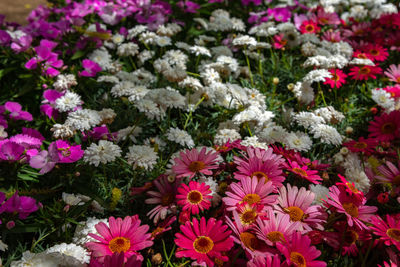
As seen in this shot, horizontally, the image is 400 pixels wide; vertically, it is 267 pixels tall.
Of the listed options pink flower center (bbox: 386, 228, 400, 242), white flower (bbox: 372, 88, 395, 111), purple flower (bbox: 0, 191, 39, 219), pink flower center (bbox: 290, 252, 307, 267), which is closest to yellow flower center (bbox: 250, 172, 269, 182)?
pink flower center (bbox: 290, 252, 307, 267)

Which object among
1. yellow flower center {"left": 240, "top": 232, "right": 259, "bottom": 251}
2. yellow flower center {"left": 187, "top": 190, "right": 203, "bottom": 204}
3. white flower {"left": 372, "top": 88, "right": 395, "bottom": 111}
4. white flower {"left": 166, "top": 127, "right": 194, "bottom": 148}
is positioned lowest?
white flower {"left": 372, "top": 88, "right": 395, "bottom": 111}

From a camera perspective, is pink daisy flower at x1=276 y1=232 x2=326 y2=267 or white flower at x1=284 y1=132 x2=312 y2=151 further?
white flower at x1=284 y1=132 x2=312 y2=151

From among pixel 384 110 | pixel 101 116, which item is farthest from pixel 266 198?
pixel 384 110

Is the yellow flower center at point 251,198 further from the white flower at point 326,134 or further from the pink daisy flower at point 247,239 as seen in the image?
the white flower at point 326,134

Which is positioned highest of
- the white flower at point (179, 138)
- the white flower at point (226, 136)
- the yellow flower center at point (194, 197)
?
the yellow flower center at point (194, 197)

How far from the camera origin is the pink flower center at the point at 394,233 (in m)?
1.11

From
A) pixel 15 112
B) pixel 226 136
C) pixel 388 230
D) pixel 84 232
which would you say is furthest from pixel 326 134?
pixel 15 112

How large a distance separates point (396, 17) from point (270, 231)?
216cm

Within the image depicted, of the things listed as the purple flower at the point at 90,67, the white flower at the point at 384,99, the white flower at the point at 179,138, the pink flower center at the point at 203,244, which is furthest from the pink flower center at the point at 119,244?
the white flower at the point at 384,99

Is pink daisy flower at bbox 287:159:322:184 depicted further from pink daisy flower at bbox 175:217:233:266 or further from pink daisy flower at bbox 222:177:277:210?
pink daisy flower at bbox 175:217:233:266

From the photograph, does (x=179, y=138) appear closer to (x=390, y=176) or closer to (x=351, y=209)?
(x=351, y=209)

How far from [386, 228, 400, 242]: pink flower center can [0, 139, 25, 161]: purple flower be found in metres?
1.37

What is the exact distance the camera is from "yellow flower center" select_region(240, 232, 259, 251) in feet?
3.41

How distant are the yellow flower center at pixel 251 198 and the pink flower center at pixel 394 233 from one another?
42 cm
